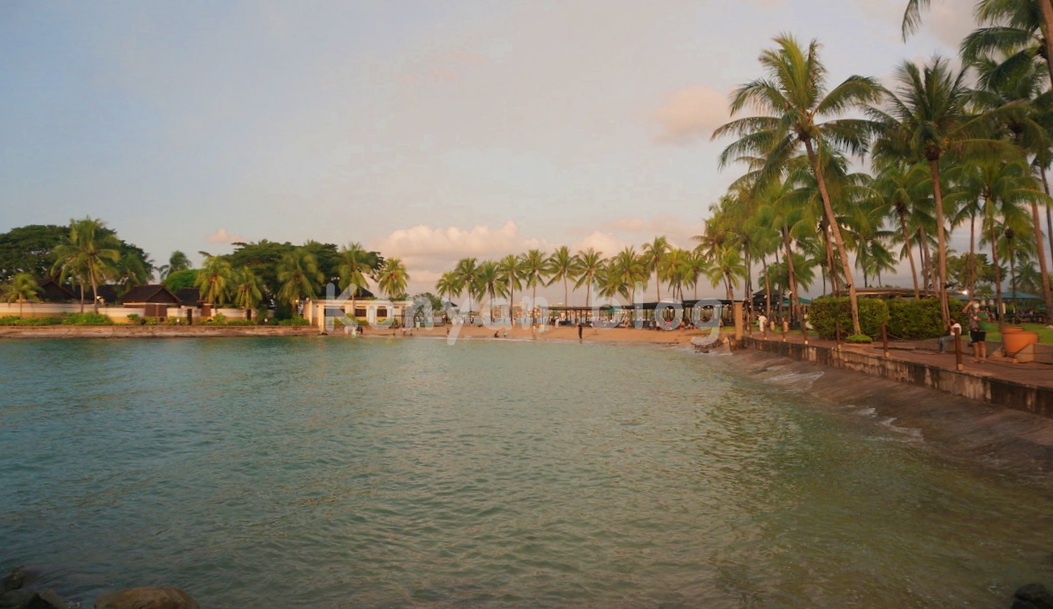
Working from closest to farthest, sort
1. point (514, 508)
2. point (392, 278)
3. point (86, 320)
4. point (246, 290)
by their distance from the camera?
point (514, 508)
point (86, 320)
point (246, 290)
point (392, 278)

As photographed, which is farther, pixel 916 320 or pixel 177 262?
pixel 177 262

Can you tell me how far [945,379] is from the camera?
15.1 meters

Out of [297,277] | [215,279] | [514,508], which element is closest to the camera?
[514,508]

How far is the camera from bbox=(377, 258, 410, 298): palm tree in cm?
8688

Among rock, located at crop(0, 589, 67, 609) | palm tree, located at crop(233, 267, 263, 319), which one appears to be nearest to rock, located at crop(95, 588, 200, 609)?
rock, located at crop(0, 589, 67, 609)

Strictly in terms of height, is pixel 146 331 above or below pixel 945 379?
above

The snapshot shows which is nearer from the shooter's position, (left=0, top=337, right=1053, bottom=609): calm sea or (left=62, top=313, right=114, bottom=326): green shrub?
(left=0, top=337, right=1053, bottom=609): calm sea

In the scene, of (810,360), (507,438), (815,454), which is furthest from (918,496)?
(810,360)

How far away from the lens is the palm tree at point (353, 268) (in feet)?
261

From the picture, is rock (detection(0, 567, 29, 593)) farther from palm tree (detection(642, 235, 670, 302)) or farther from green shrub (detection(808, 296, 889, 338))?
palm tree (detection(642, 235, 670, 302))

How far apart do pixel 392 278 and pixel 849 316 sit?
223ft

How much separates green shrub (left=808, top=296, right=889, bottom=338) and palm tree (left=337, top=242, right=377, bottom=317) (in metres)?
62.0

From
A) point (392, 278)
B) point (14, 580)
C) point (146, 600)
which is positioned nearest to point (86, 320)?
point (392, 278)

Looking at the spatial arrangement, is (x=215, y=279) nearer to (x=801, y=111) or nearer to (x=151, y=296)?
(x=151, y=296)
